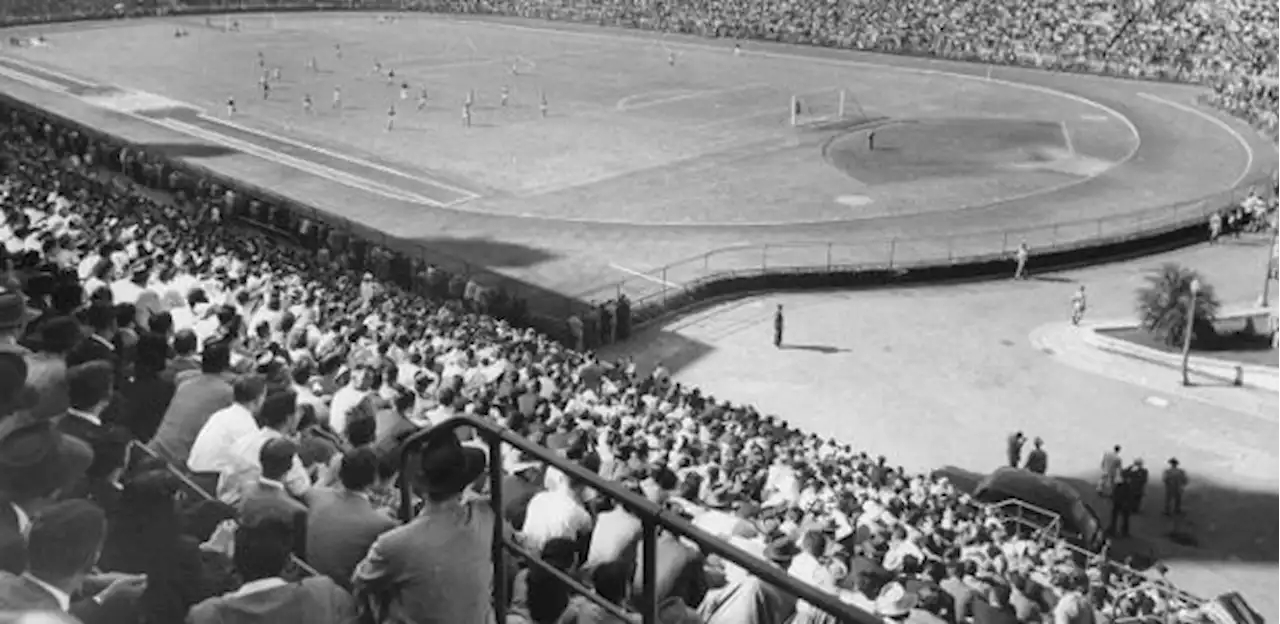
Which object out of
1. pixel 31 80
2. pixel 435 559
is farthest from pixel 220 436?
pixel 31 80

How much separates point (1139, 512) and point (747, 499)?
11.2 metres

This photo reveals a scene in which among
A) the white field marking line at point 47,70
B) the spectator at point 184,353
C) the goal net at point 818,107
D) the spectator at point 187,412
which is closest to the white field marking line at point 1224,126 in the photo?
the goal net at point 818,107

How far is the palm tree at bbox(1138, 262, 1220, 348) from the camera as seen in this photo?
3184 cm

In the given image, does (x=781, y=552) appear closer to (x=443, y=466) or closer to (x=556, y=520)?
(x=556, y=520)

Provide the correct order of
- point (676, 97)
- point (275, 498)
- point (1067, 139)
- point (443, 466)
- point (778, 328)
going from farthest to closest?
point (676, 97)
point (1067, 139)
point (778, 328)
point (275, 498)
point (443, 466)

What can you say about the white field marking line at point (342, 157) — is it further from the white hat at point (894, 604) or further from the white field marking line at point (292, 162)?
the white hat at point (894, 604)

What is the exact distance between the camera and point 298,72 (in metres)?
73.1

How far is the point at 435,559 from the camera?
5992 millimetres

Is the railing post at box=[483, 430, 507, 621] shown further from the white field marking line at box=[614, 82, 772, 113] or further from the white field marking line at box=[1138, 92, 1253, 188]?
the white field marking line at box=[614, 82, 772, 113]

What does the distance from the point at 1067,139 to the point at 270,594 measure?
55421 millimetres

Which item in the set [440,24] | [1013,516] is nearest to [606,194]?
[1013,516]

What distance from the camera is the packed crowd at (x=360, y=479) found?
6.04 m

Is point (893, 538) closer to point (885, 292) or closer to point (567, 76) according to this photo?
point (885, 292)

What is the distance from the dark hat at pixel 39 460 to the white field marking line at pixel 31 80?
6599 cm
